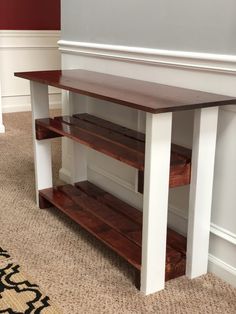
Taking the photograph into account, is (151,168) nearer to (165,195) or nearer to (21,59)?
(165,195)

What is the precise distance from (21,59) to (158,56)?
267 cm

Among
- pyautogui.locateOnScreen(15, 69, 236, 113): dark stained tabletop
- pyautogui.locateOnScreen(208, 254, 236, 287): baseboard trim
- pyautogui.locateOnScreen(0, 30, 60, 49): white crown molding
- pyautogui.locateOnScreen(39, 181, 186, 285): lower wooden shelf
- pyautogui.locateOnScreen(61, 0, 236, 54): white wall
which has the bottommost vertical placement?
pyautogui.locateOnScreen(208, 254, 236, 287): baseboard trim

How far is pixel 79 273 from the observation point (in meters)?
1.48

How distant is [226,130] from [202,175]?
17cm

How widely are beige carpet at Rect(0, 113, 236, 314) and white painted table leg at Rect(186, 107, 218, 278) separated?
76mm

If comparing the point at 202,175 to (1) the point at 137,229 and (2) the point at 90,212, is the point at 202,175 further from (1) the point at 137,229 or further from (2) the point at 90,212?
(2) the point at 90,212

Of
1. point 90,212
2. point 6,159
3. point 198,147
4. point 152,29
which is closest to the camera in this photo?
point 198,147

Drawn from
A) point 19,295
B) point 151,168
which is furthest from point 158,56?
point 19,295

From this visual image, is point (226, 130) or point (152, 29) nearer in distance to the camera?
point (226, 130)

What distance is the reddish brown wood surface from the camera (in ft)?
4.48

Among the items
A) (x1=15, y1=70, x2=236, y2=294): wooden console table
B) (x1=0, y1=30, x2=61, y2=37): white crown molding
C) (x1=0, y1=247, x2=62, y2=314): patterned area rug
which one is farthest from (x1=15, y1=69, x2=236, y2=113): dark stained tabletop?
(x1=0, y1=30, x2=61, y2=37): white crown molding

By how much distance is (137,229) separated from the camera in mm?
1613

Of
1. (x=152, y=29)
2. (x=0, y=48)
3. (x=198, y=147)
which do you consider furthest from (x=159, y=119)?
(x=0, y=48)

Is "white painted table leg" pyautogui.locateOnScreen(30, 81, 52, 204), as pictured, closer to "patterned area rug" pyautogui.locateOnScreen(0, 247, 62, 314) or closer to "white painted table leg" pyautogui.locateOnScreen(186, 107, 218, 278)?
"patterned area rug" pyautogui.locateOnScreen(0, 247, 62, 314)
